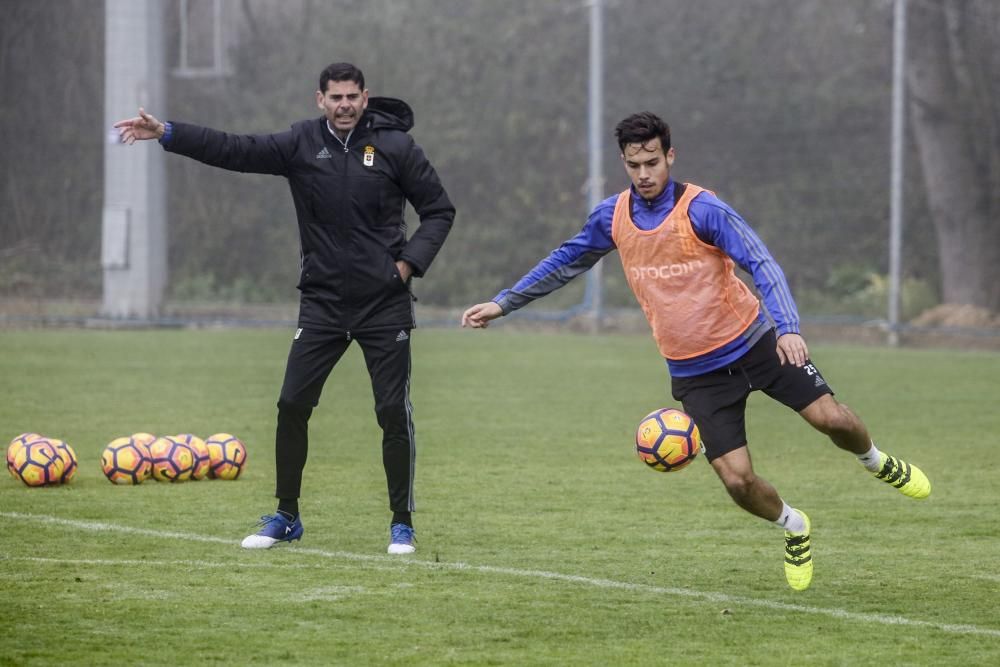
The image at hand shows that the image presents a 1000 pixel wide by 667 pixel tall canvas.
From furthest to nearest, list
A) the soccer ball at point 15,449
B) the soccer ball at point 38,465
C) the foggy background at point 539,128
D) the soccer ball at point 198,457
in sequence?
the foggy background at point 539,128
the soccer ball at point 198,457
the soccer ball at point 15,449
the soccer ball at point 38,465

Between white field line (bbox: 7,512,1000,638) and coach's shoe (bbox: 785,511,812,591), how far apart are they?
17cm

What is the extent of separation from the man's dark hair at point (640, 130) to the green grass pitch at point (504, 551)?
6.10 feet

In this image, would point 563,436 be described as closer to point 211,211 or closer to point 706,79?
point 706,79

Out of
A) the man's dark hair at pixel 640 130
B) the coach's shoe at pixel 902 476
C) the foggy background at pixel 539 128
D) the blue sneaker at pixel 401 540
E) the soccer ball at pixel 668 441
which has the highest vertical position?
the foggy background at pixel 539 128

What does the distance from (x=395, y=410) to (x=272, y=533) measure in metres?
0.81

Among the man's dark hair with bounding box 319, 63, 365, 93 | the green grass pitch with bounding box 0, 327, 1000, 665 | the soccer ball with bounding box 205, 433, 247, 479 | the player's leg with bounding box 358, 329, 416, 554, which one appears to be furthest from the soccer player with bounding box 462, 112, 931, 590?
the soccer ball with bounding box 205, 433, 247, 479

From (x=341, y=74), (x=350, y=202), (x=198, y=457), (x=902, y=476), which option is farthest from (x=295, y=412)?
(x=902, y=476)

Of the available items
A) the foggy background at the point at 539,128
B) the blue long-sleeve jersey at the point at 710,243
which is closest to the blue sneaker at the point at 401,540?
the blue long-sleeve jersey at the point at 710,243

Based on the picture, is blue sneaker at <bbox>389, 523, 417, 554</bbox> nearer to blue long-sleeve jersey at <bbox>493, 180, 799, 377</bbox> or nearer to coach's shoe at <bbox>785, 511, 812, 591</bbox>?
blue long-sleeve jersey at <bbox>493, 180, 799, 377</bbox>

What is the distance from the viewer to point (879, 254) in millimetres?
23797

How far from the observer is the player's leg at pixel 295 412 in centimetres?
768

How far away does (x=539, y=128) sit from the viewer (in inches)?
1067

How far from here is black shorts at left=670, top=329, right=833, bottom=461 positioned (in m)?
6.83

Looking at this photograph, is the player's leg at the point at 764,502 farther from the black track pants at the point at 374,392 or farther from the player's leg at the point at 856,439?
the black track pants at the point at 374,392
